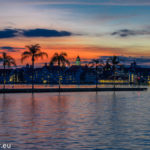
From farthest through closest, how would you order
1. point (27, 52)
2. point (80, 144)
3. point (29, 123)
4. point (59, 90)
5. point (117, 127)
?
point (59, 90)
point (27, 52)
point (29, 123)
point (117, 127)
point (80, 144)

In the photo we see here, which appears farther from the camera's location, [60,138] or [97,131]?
[97,131]

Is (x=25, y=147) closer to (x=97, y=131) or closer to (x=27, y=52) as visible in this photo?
(x=97, y=131)

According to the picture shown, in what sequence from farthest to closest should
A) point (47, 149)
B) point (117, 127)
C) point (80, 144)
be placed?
point (117, 127) < point (80, 144) < point (47, 149)

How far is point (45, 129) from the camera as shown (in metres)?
23.6

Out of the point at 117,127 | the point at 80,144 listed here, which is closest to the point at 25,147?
the point at 80,144

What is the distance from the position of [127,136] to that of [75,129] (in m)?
4.12

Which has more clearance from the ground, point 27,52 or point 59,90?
point 27,52

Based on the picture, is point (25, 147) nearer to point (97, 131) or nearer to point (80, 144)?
point (80, 144)

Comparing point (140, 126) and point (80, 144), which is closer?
point (80, 144)

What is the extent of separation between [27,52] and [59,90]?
14877mm

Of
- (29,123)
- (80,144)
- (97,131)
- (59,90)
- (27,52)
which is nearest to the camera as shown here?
(80,144)

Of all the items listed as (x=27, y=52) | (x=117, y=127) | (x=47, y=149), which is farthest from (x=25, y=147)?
(x=27, y=52)

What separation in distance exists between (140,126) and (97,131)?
4.18 metres

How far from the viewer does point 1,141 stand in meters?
18.7
